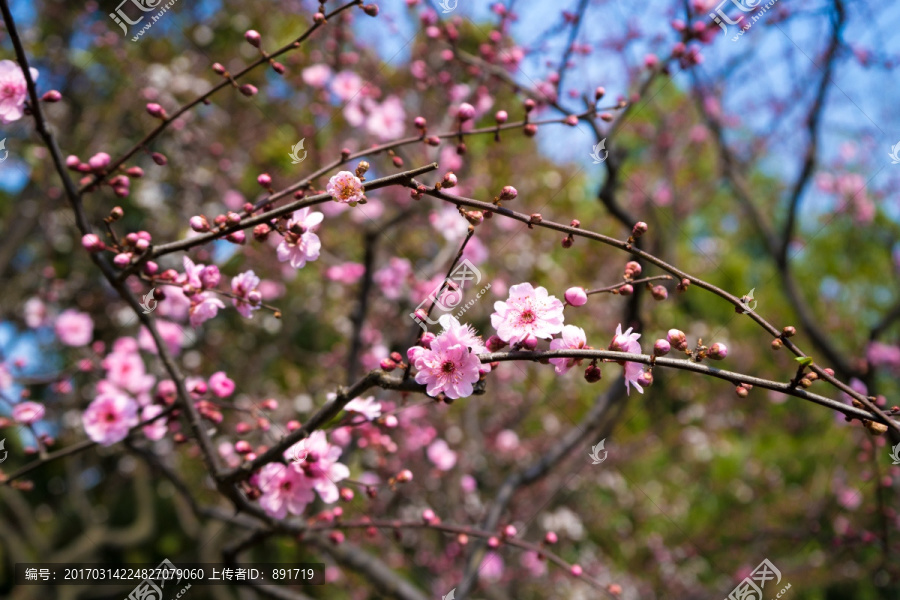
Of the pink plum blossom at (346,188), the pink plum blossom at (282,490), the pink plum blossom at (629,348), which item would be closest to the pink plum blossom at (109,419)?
the pink plum blossom at (282,490)

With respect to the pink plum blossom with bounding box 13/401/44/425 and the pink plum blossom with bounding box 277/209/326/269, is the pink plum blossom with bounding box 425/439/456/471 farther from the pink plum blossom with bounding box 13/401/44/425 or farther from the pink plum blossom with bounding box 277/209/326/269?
the pink plum blossom with bounding box 277/209/326/269

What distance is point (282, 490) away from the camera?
1635mm

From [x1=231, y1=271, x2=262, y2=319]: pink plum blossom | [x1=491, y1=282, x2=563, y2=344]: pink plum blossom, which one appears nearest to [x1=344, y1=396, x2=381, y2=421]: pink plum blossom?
[x1=231, y1=271, x2=262, y2=319]: pink plum blossom

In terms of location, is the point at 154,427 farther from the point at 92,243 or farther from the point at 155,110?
the point at 155,110

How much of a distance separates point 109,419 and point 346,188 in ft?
4.09

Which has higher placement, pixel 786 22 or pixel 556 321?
pixel 786 22

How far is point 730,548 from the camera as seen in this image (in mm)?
4285

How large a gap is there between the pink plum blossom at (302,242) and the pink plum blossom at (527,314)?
48 cm

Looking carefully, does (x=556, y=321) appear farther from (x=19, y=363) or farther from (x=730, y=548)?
(x=730, y=548)

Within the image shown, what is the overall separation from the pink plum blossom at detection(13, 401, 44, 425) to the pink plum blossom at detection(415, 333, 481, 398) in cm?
148

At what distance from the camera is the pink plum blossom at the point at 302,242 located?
1.39 meters

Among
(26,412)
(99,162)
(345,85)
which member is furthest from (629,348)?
(345,85)

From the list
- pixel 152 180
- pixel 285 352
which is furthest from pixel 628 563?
pixel 152 180

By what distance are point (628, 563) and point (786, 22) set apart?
15.8ft
